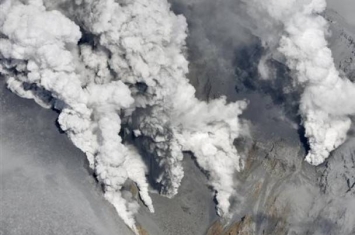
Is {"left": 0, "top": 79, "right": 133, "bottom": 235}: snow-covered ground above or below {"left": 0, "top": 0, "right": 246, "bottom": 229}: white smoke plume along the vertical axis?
below

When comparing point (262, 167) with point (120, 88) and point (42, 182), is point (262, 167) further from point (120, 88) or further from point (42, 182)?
point (42, 182)

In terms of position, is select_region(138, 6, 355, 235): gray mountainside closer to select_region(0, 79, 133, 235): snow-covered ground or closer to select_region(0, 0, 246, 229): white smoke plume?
select_region(0, 0, 246, 229): white smoke plume

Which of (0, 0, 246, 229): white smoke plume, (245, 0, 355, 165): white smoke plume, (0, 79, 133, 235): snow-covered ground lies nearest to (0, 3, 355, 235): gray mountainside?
(0, 79, 133, 235): snow-covered ground

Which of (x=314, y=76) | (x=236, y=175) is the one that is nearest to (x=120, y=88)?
(x=236, y=175)

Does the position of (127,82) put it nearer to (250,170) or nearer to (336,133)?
(250,170)

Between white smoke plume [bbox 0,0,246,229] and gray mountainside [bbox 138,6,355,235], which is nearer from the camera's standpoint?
white smoke plume [bbox 0,0,246,229]

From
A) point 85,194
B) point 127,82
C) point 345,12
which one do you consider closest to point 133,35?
point 127,82

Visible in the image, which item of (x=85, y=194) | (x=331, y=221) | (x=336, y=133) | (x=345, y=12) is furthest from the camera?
(x=345, y=12)
